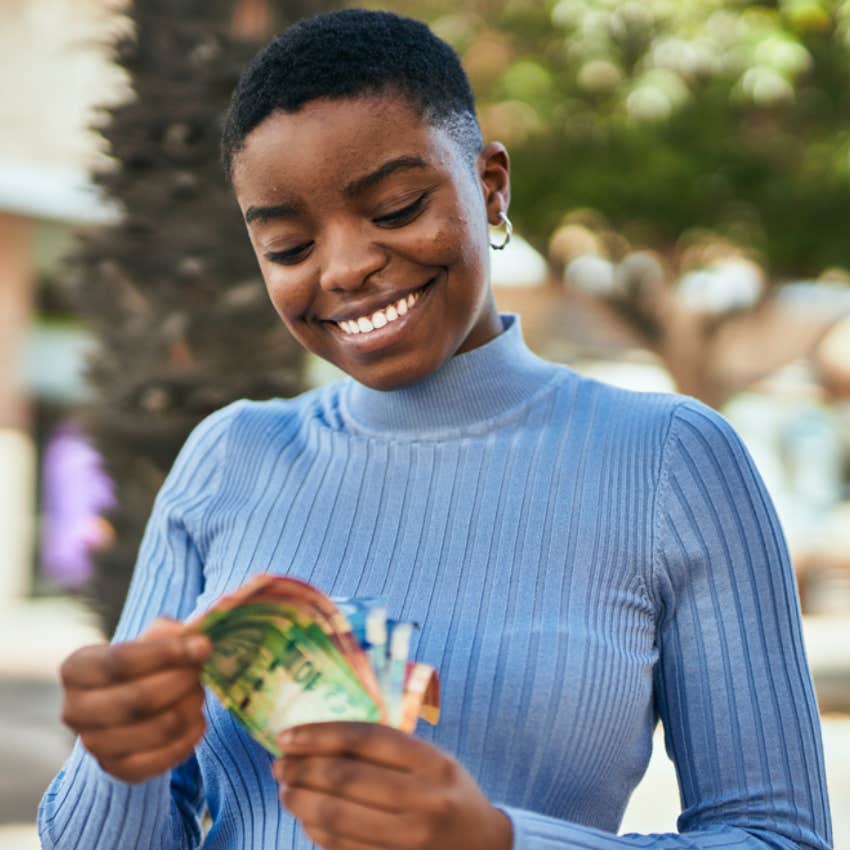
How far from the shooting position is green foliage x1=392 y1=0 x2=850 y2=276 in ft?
32.9

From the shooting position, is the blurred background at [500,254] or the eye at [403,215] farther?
the blurred background at [500,254]

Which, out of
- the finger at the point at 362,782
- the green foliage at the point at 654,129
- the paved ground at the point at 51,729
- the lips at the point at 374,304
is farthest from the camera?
the green foliage at the point at 654,129

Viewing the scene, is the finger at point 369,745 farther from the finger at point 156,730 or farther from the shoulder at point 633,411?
the shoulder at point 633,411

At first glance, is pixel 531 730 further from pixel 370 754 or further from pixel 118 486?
pixel 118 486

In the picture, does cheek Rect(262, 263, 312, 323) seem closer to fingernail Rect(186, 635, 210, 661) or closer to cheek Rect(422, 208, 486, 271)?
cheek Rect(422, 208, 486, 271)

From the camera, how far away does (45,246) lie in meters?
13.7

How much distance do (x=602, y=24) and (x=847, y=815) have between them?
552cm

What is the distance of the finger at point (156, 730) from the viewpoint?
152cm

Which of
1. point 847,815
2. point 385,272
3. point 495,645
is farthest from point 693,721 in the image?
point 847,815

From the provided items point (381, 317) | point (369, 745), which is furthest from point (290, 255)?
point (369, 745)

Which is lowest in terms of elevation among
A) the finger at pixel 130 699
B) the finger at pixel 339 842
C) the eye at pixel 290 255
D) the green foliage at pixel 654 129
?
the finger at pixel 339 842

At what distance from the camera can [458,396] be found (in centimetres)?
213

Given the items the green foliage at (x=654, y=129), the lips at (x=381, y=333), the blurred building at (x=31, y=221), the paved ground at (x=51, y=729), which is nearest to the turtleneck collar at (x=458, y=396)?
the lips at (x=381, y=333)

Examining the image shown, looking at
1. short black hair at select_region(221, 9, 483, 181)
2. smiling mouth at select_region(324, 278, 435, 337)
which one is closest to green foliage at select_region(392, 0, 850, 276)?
short black hair at select_region(221, 9, 483, 181)
